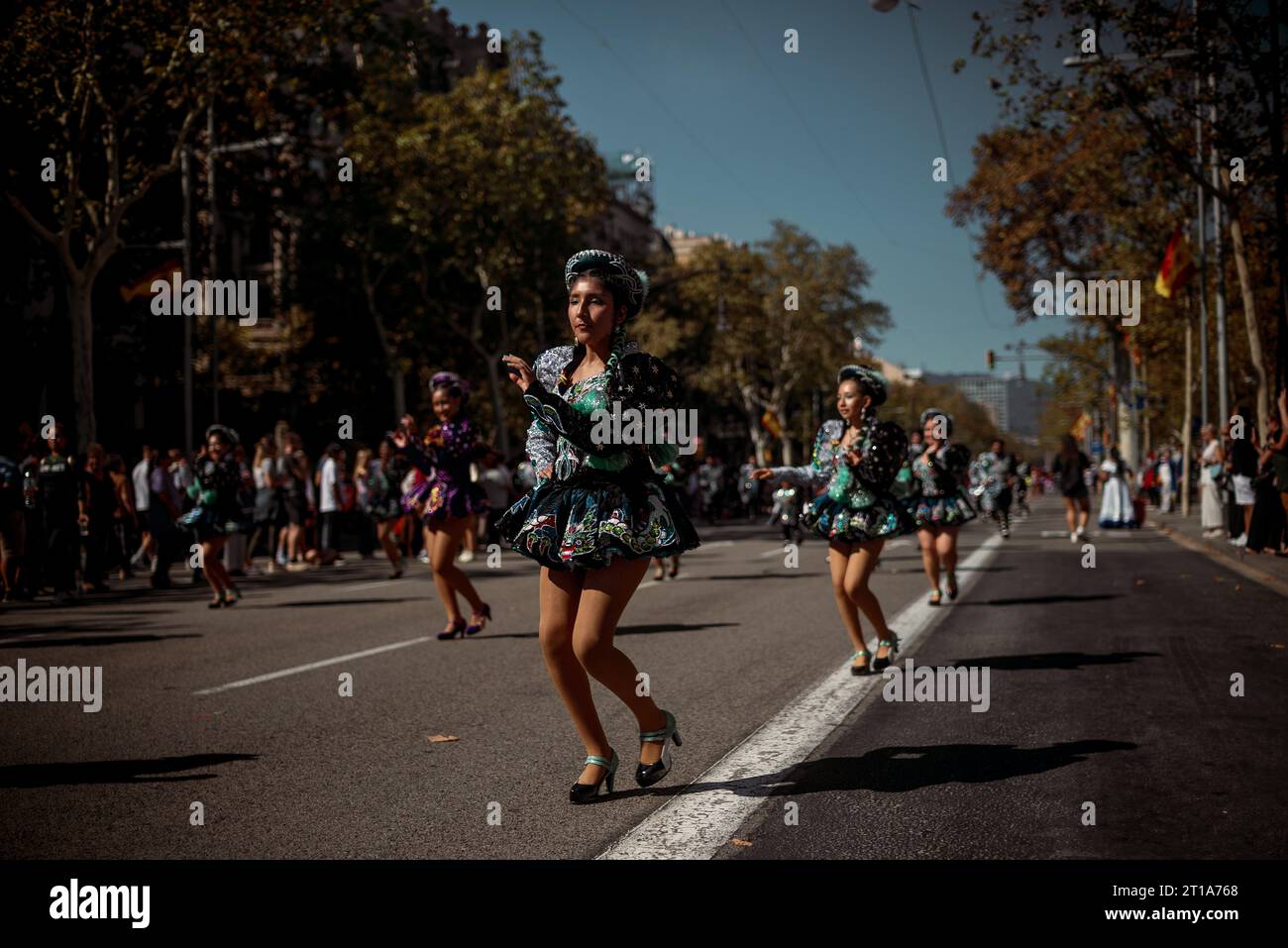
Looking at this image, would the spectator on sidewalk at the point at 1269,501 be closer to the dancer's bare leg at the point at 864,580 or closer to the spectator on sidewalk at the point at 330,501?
the dancer's bare leg at the point at 864,580

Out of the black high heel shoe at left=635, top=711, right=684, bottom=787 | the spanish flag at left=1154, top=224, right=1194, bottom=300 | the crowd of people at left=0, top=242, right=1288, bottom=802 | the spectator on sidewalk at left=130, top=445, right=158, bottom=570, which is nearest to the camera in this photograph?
the crowd of people at left=0, top=242, right=1288, bottom=802

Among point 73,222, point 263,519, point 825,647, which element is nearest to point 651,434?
point 825,647

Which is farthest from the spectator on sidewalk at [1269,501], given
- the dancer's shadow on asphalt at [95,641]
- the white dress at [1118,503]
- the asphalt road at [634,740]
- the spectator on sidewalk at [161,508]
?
the spectator on sidewalk at [161,508]

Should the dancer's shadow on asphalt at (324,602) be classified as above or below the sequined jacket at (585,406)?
below

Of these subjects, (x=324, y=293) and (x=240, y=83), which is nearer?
(x=240, y=83)

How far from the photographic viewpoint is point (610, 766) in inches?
200

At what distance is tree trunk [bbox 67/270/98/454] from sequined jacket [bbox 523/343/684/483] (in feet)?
58.1

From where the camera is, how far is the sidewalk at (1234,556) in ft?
47.1

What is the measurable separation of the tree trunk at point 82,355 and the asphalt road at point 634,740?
9.07m

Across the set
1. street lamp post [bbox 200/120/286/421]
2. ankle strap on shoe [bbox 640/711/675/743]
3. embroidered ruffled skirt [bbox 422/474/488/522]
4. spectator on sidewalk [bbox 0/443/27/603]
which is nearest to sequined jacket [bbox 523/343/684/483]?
ankle strap on shoe [bbox 640/711/675/743]

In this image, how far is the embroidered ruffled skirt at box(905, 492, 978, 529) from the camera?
12.6 meters

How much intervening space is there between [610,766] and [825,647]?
4748 mm

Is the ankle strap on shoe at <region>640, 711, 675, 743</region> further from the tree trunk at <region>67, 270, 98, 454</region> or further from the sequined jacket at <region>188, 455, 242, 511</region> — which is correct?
the tree trunk at <region>67, 270, 98, 454</region>
